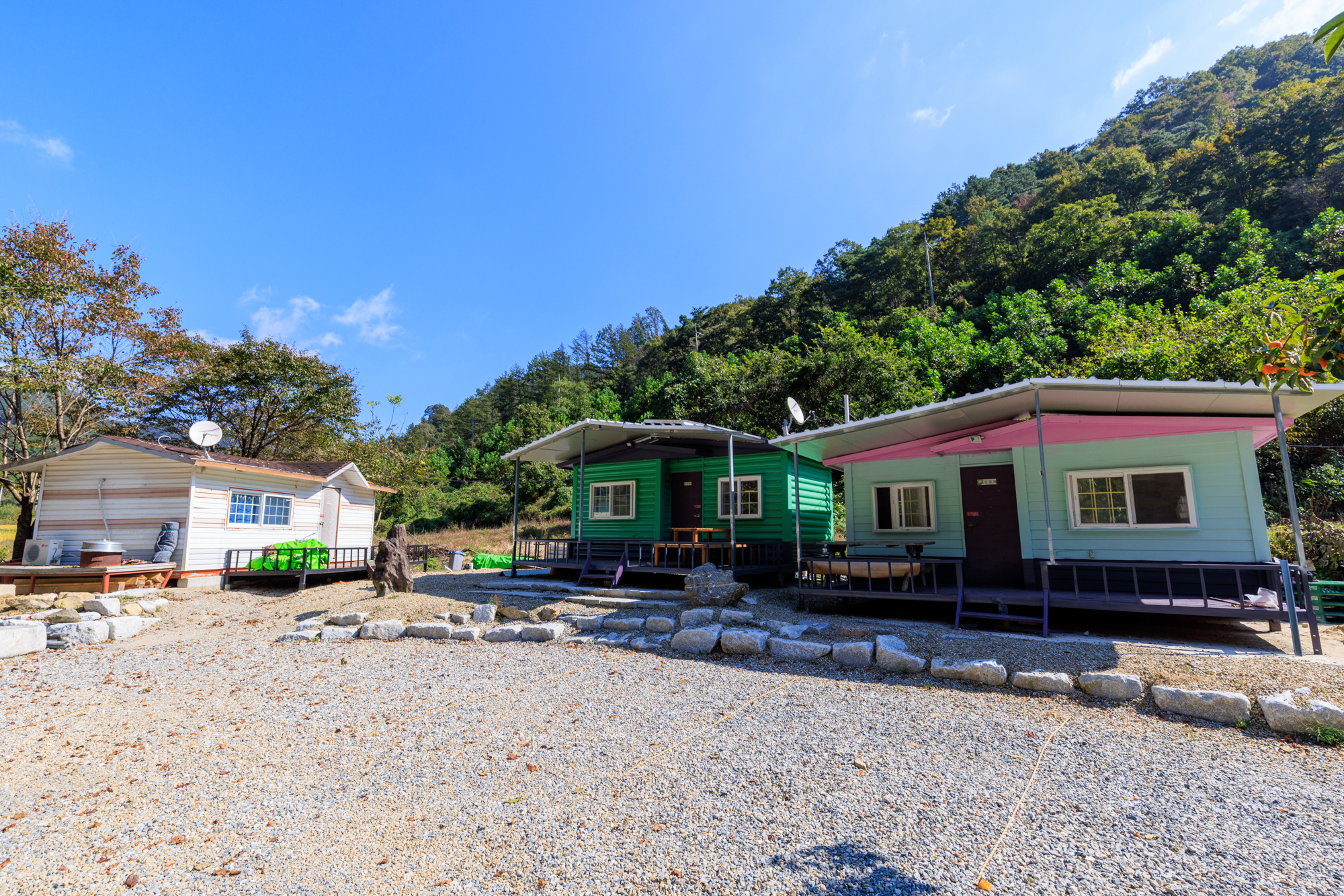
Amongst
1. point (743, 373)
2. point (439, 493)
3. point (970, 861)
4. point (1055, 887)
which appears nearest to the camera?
point (1055, 887)

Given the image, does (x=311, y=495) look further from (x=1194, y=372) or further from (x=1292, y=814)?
(x=1194, y=372)

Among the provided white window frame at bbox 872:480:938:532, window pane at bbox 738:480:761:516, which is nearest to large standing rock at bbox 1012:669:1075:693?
white window frame at bbox 872:480:938:532

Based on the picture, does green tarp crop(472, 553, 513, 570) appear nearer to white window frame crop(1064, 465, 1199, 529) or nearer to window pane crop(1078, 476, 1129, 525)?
white window frame crop(1064, 465, 1199, 529)

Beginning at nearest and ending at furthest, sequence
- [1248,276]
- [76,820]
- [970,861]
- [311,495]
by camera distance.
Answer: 1. [970,861]
2. [76,820]
3. [311,495]
4. [1248,276]

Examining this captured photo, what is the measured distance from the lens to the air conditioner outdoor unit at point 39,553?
1304 cm

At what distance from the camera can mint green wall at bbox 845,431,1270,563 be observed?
25.3 feet

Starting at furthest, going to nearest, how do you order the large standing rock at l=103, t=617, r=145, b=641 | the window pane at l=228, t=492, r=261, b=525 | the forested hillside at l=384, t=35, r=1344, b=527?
the forested hillside at l=384, t=35, r=1344, b=527, the window pane at l=228, t=492, r=261, b=525, the large standing rock at l=103, t=617, r=145, b=641

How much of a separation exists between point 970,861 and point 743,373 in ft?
75.3

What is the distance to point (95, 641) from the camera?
8445 mm

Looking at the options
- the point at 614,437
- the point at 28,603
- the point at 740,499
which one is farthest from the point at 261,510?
the point at 740,499

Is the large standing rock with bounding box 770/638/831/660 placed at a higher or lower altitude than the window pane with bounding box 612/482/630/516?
lower

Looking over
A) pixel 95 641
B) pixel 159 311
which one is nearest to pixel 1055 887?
pixel 95 641

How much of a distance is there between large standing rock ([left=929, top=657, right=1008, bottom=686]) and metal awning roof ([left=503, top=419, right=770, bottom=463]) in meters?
5.57

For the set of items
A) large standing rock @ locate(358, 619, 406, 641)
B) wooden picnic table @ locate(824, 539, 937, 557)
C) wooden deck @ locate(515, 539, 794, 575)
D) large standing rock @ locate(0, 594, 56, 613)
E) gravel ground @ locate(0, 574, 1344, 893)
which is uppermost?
wooden picnic table @ locate(824, 539, 937, 557)
